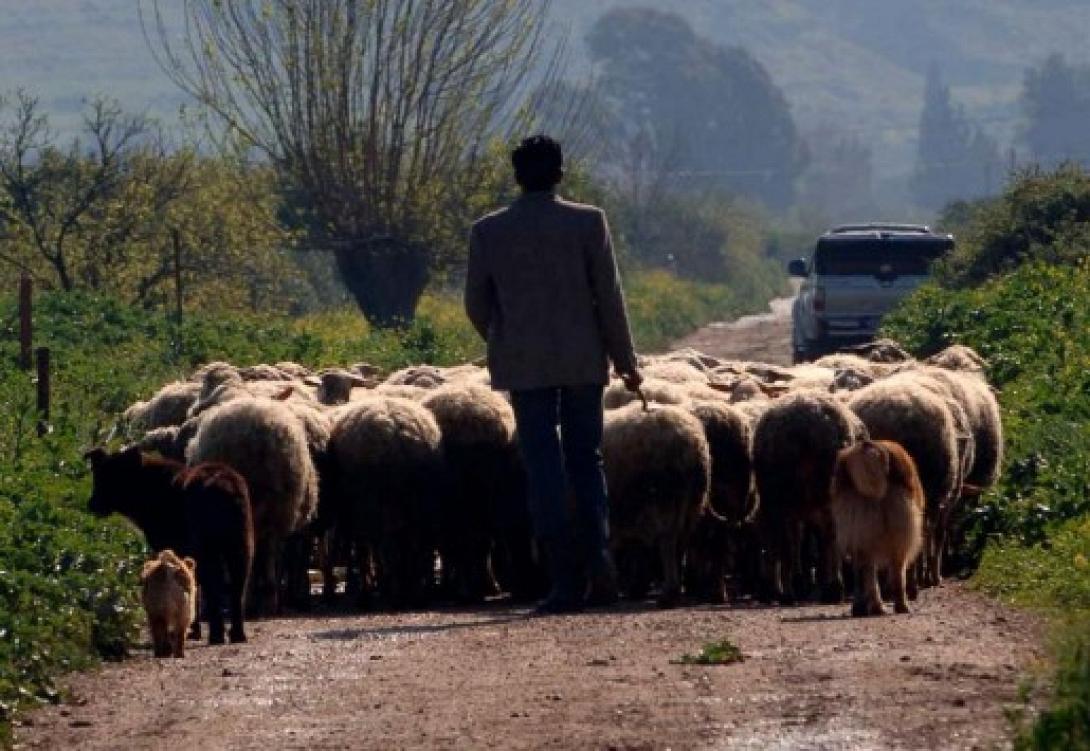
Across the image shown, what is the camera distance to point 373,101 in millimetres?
43531

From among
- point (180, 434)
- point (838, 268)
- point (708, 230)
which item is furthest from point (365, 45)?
point (708, 230)

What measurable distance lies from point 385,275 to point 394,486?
30.0 m

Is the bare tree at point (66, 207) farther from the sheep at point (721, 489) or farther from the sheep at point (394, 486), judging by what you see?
the sheep at point (721, 489)

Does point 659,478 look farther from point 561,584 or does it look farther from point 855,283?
point 855,283

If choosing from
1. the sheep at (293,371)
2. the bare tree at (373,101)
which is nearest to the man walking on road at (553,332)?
the sheep at (293,371)

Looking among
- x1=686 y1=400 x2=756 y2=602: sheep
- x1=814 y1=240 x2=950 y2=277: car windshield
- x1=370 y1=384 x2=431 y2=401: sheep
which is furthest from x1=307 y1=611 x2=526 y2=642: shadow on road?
x1=814 y1=240 x2=950 y2=277: car windshield

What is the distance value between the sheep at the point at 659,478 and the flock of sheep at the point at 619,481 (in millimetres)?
11

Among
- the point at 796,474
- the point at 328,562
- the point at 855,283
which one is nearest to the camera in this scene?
the point at 796,474

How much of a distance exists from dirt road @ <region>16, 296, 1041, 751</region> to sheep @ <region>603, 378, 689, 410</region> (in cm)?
351

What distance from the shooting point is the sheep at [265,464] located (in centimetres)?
1561

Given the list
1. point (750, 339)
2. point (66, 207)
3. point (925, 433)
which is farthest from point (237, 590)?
point (750, 339)

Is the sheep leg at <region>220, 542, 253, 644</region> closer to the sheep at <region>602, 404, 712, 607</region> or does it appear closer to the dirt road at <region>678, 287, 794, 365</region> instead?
the sheep at <region>602, 404, 712, 607</region>

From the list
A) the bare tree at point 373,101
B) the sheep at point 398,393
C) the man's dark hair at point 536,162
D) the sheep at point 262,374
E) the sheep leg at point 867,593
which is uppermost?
the bare tree at point 373,101

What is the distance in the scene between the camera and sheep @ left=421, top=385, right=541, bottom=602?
16.5 m
